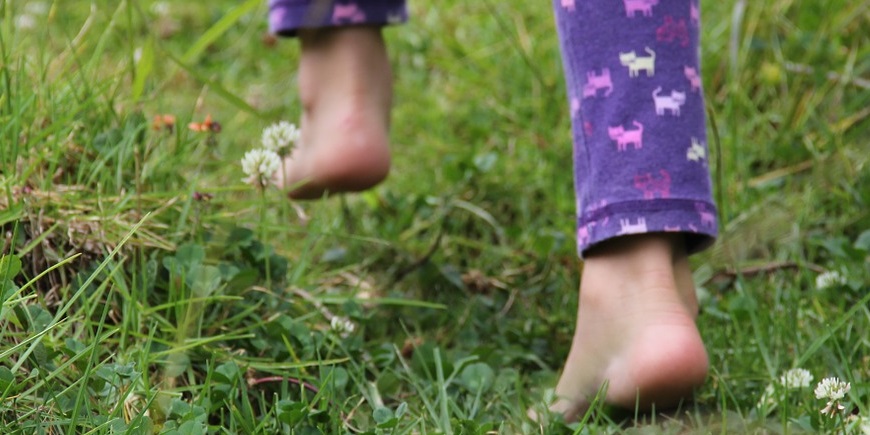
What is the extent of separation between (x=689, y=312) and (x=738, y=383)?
127 millimetres

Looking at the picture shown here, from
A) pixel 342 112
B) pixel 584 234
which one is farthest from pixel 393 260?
pixel 584 234

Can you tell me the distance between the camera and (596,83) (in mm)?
1072

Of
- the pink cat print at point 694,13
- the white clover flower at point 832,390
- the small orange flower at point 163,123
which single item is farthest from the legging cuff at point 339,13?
the white clover flower at point 832,390

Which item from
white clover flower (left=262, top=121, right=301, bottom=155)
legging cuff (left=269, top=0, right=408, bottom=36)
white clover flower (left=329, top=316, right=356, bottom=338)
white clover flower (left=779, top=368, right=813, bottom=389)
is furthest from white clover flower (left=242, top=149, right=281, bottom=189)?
white clover flower (left=779, top=368, right=813, bottom=389)

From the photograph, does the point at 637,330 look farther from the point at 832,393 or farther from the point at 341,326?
the point at 341,326

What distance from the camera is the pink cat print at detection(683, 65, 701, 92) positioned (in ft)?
3.50

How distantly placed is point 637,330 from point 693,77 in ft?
0.89

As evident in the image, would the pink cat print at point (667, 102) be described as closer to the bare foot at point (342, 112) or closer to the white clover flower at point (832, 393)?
the white clover flower at point (832, 393)

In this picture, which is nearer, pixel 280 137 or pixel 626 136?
pixel 626 136

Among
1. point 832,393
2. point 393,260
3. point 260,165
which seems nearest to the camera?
point 832,393

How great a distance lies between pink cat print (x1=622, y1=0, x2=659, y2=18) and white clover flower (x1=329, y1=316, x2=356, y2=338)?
490 mm

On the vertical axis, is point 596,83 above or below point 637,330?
above

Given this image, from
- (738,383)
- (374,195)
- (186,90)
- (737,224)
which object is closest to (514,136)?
(374,195)

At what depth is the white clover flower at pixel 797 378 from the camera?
1.08 meters
